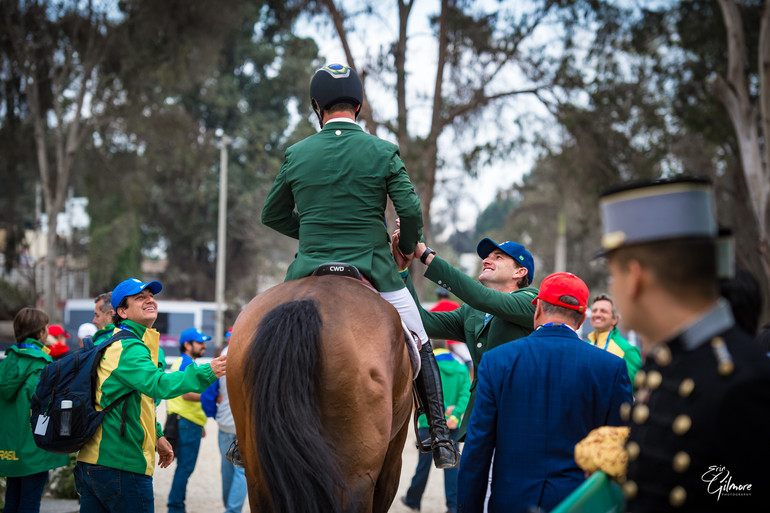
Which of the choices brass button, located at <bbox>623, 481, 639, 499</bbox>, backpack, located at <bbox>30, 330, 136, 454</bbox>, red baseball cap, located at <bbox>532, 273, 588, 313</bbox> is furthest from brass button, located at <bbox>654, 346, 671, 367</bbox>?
backpack, located at <bbox>30, 330, 136, 454</bbox>

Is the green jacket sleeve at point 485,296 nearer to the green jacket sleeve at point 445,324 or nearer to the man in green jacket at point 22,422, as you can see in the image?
the green jacket sleeve at point 445,324

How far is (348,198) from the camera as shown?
4297mm

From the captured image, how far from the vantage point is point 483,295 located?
15.2 feet

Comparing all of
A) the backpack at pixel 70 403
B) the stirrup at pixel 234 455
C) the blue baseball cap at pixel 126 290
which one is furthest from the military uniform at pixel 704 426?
the blue baseball cap at pixel 126 290

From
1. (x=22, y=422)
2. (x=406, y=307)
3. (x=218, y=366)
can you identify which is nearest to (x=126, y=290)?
(x=218, y=366)

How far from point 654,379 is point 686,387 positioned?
0.47 feet

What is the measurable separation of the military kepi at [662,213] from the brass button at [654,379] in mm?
374

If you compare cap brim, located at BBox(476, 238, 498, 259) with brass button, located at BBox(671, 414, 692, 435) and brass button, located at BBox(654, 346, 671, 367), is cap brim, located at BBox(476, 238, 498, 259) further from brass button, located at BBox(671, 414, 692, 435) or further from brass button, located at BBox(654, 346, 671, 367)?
brass button, located at BBox(671, 414, 692, 435)

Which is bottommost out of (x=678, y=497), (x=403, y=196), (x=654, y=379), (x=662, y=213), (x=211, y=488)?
(x=211, y=488)

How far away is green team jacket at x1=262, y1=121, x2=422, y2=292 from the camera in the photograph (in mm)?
4293

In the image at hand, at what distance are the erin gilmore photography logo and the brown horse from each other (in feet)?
5.67

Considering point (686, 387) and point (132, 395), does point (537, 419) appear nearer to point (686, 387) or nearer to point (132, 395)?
point (686, 387)

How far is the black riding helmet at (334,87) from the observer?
458 centimetres

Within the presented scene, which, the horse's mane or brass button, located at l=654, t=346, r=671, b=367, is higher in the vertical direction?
brass button, located at l=654, t=346, r=671, b=367
